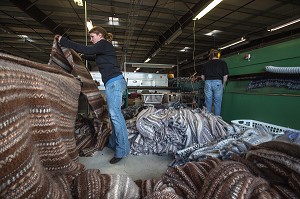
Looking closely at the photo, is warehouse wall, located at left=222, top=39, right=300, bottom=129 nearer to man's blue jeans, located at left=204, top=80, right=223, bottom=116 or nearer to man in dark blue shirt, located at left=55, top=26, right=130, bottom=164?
man's blue jeans, located at left=204, top=80, right=223, bottom=116

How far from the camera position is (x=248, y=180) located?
0.67 metres

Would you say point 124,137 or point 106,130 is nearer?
point 124,137

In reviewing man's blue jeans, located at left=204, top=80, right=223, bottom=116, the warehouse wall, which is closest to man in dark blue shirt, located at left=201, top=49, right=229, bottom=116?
man's blue jeans, located at left=204, top=80, right=223, bottom=116

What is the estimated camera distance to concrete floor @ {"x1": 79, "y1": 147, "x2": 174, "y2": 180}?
4.90ft

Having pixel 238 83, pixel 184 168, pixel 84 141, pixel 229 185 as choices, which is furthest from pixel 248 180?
pixel 238 83

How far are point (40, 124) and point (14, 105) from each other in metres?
0.25

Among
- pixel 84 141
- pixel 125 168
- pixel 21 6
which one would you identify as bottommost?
pixel 125 168

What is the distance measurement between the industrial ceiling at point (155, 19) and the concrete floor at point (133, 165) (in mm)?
3797

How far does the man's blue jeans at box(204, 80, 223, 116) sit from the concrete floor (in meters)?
2.08

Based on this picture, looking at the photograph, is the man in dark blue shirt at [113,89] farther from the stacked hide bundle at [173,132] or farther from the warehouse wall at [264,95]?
the warehouse wall at [264,95]

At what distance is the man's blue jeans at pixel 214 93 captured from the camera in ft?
11.2

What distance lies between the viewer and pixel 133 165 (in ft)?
5.44

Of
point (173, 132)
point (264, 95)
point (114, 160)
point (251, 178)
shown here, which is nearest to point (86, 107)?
point (114, 160)

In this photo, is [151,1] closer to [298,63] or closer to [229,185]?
[298,63]
